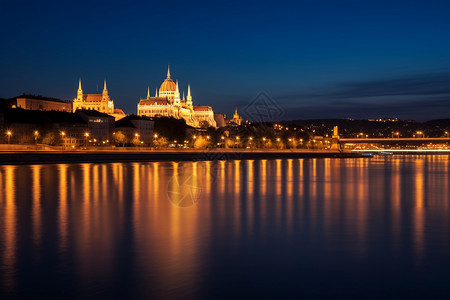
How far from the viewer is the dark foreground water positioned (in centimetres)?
728

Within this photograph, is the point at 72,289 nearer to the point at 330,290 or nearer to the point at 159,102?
the point at 330,290

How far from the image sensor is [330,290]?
7188 mm

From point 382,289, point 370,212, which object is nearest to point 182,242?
point 382,289

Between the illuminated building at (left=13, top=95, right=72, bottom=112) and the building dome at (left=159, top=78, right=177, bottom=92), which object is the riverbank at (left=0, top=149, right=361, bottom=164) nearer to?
the illuminated building at (left=13, top=95, right=72, bottom=112)

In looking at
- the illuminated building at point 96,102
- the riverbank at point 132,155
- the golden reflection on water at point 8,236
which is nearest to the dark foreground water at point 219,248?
the golden reflection on water at point 8,236

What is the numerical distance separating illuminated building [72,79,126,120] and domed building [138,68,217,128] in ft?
37.8

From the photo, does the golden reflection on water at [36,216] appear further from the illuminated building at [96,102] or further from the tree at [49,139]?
the illuminated building at [96,102]

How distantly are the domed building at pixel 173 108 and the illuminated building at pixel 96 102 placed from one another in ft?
37.8

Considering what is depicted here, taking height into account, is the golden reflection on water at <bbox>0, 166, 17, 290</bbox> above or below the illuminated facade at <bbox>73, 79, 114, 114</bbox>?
below

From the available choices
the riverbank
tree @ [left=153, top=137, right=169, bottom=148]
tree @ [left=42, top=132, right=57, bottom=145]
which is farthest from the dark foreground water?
tree @ [left=153, top=137, right=169, bottom=148]

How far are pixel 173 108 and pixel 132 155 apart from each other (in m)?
101

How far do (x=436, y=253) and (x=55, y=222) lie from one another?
9.12m

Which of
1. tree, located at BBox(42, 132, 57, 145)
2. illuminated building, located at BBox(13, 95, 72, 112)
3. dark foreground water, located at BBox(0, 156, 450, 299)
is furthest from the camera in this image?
illuminated building, located at BBox(13, 95, 72, 112)

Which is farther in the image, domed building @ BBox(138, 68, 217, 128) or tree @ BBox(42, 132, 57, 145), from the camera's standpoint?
domed building @ BBox(138, 68, 217, 128)
